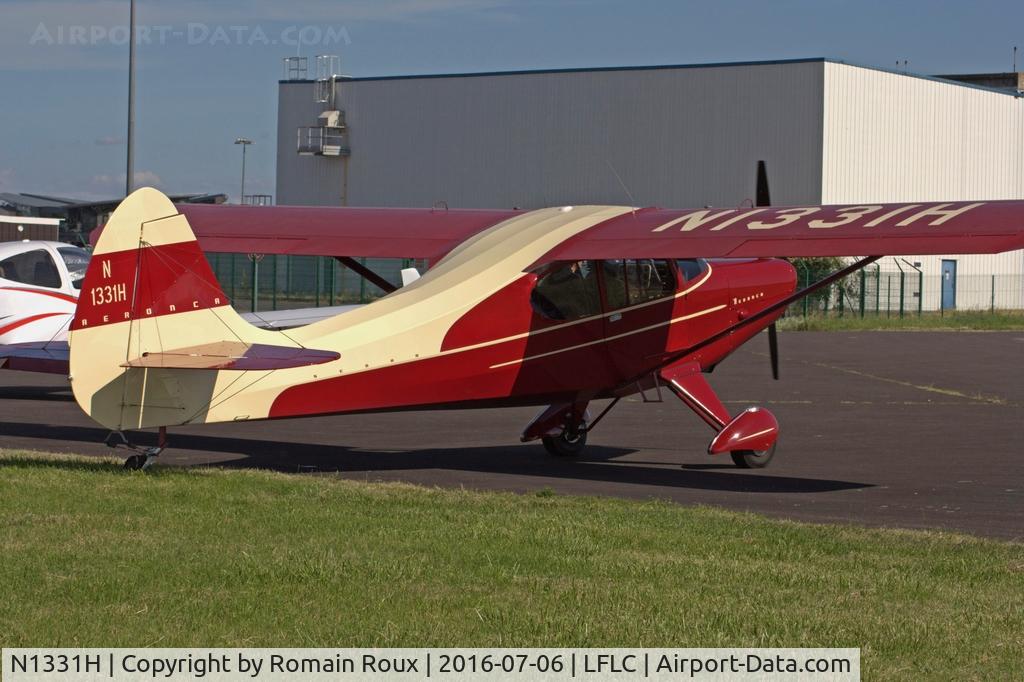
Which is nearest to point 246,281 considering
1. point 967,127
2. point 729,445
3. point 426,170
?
point 426,170

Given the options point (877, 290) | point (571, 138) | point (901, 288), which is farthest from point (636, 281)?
point (571, 138)

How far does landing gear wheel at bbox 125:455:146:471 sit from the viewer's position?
10891mm

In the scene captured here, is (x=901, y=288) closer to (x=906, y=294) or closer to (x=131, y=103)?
Result: (x=906, y=294)

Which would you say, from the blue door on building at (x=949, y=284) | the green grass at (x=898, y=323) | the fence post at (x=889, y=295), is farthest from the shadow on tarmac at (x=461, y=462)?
the blue door on building at (x=949, y=284)

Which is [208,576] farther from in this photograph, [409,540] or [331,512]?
[331,512]

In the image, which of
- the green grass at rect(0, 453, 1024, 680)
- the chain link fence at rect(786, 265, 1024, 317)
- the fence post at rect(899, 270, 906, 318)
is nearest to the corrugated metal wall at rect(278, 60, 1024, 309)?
the chain link fence at rect(786, 265, 1024, 317)

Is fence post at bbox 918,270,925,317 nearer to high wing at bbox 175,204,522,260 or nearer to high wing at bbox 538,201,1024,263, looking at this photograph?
high wing at bbox 175,204,522,260

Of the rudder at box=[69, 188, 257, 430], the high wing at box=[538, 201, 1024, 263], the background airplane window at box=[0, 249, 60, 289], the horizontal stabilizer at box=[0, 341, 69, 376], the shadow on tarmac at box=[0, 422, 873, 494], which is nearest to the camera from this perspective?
the rudder at box=[69, 188, 257, 430]

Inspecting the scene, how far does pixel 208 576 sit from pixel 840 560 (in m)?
3.56

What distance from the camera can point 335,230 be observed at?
14555 millimetres

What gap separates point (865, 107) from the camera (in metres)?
49.9

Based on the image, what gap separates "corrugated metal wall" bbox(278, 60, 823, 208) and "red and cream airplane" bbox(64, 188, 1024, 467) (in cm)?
3526

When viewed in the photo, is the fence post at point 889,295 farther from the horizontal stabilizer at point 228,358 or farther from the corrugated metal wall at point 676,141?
the horizontal stabilizer at point 228,358

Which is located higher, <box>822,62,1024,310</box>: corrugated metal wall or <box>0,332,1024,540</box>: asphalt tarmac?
<box>822,62,1024,310</box>: corrugated metal wall
